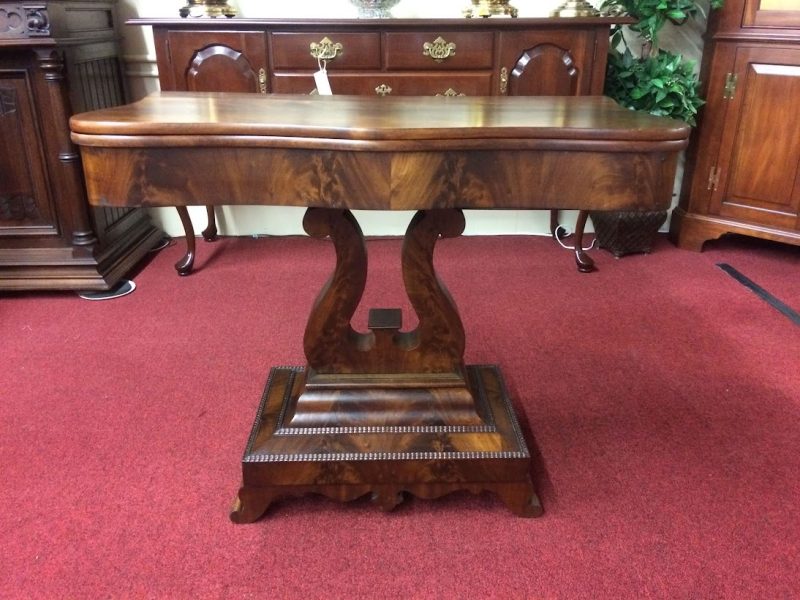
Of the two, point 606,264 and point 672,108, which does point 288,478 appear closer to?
point 606,264

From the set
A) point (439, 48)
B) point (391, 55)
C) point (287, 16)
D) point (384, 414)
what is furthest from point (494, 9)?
point (384, 414)

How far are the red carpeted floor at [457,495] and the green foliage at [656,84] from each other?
22.7 inches

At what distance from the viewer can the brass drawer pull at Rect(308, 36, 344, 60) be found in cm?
213

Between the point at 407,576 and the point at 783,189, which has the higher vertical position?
the point at 783,189

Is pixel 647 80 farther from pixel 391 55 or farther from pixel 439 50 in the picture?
pixel 391 55

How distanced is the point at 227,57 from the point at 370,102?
1010 mm

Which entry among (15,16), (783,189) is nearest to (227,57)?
(15,16)

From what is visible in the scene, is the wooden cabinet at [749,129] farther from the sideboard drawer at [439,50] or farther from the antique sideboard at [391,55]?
the sideboard drawer at [439,50]

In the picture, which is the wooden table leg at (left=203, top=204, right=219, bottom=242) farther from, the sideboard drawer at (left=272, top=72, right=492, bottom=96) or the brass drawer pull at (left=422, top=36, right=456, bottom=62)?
the brass drawer pull at (left=422, top=36, right=456, bottom=62)

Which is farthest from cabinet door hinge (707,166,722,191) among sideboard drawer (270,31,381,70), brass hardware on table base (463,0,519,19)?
sideboard drawer (270,31,381,70)

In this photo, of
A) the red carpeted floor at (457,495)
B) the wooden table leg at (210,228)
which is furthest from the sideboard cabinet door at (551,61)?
the wooden table leg at (210,228)

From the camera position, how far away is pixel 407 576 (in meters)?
1.10

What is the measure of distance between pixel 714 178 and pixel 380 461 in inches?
75.6

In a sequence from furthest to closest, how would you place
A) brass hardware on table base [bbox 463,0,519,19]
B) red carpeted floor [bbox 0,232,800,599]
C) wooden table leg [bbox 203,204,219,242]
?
wooden table leg [bbox 203,204,219,242]
brass hardware on table base [bbox 463,0,519,19]
red carpeted floor [bbox 0,232,800,599]
